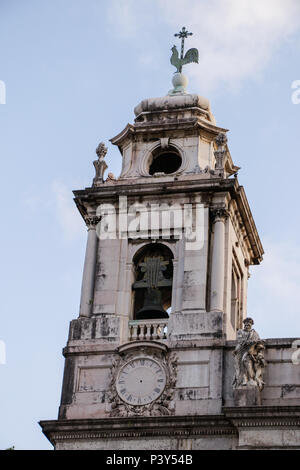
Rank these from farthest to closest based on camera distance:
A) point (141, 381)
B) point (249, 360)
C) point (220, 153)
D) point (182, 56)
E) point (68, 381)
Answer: point (182, 56) → point (220, 153) → point (68, 381) → point (141, 381) → point (249, 360)

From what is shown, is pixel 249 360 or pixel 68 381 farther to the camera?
pixel 68 381

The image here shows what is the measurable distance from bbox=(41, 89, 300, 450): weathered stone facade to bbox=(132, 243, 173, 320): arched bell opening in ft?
0.79

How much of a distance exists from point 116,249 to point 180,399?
16.0ft

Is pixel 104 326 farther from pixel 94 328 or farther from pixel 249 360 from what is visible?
pixel 249 360

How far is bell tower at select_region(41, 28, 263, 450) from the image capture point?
32.2 metres

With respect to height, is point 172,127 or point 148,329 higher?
point 172,127

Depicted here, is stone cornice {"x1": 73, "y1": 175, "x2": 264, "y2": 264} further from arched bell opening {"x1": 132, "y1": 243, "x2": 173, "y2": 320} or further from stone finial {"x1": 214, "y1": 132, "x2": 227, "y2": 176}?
arched bell opening {"x1": 132, "y1": 243, "x2": 173, "y2": 320}

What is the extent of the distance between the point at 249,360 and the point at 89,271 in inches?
212

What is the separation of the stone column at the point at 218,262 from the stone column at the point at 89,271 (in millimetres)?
3130

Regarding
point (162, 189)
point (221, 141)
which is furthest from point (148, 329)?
point (221, 141)

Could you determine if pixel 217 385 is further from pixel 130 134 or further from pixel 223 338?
pixel 130 134

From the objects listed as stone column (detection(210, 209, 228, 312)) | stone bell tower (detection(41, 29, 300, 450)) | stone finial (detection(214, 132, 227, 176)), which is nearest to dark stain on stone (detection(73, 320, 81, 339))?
stone bell tower (detection(41, 29, 300, 450))

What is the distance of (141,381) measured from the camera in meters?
32.8

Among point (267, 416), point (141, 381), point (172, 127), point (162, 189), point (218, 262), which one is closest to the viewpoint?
point (267, 416)
